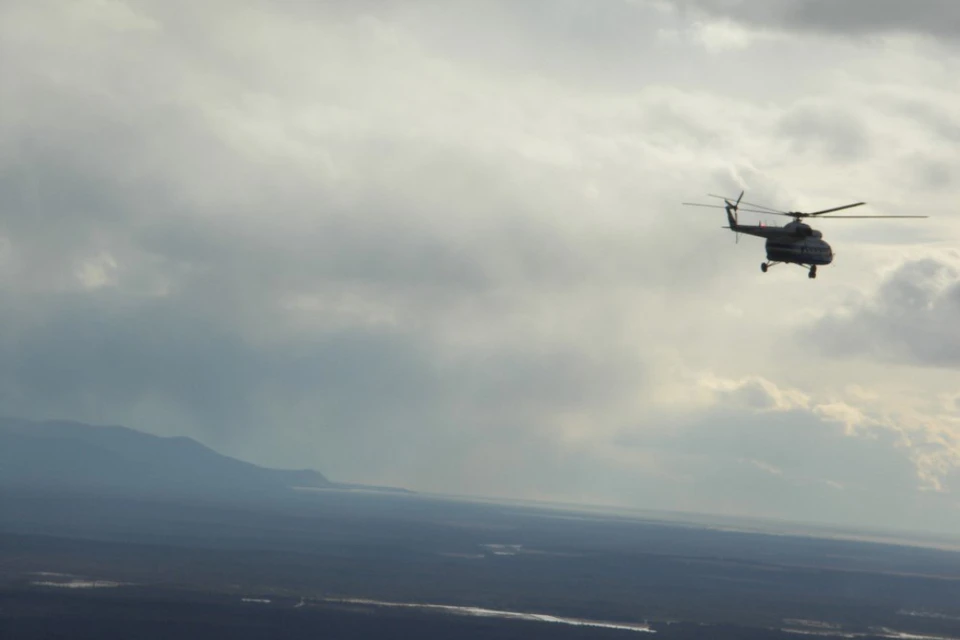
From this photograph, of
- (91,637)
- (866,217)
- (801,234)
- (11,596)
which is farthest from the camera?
(11,596)

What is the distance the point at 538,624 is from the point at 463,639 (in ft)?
76.4

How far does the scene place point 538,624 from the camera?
19775 cm

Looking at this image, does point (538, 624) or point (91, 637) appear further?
point (538, 624)

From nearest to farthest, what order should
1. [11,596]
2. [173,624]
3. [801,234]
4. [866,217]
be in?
[866,217] → [801,234] → [173,624] → [11,596]

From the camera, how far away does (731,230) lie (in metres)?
107

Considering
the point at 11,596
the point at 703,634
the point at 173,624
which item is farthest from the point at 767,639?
the point at 11,596

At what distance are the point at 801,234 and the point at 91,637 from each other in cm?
13310

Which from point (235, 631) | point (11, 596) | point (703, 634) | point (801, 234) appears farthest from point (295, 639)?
point (801, 234)

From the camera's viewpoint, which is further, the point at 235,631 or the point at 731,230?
the point at 235,631

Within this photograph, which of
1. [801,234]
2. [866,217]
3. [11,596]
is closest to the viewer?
[866,217]

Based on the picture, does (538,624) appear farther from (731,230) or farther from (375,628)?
(731,230)

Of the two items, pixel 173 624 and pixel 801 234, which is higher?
pixel 801 234

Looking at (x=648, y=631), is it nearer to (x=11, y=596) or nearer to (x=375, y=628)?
(x=375, y=628)

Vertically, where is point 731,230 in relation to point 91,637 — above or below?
above
